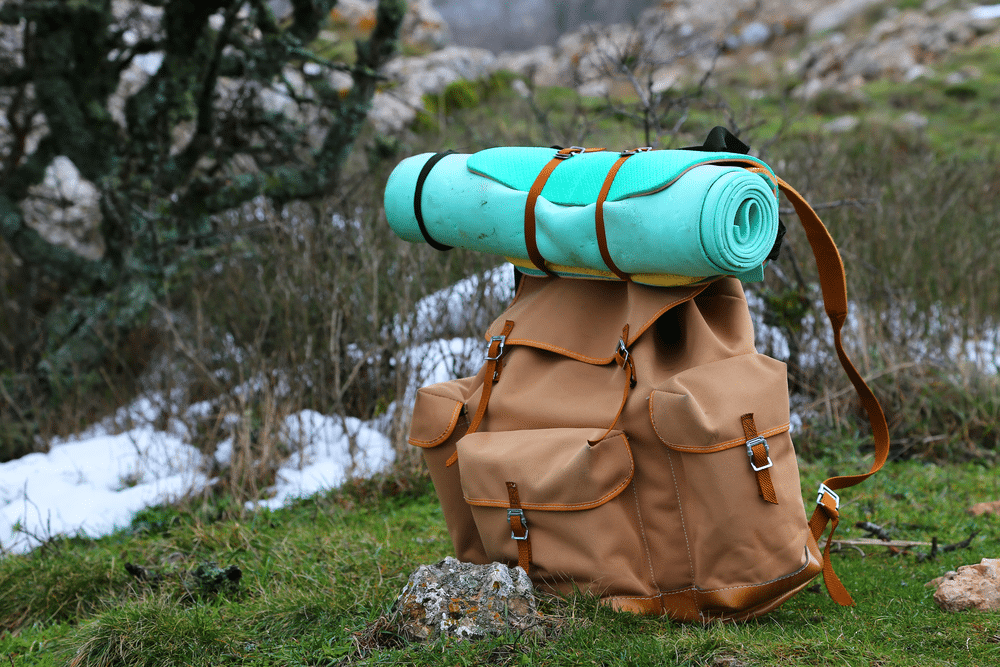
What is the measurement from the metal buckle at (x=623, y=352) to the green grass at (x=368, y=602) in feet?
2.09

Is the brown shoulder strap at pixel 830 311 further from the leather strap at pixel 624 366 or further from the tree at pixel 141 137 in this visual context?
the tree at pixel 141 137

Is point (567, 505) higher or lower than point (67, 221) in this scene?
lower

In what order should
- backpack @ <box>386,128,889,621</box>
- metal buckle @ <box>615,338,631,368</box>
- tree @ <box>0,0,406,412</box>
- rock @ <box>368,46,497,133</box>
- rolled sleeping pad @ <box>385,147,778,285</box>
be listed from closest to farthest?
rolled sleeping pad @ <box>385,147,778,285</box> < backpack @ <box>386,128,889,621</box> < metal buckle @ <box>615,338,631,368</box> < tree @ <box>0,0,406,412</box> < rock @ <box>368,46,497,133</box>

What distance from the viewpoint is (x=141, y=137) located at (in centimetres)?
460

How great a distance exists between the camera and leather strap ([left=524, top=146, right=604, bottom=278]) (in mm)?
2082

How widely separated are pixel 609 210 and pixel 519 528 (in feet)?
2.93

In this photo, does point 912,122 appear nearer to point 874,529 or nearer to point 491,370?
point 874,529

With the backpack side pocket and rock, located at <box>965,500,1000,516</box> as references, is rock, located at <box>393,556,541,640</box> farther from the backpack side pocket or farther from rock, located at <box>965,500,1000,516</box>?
rock, located at <box>965,500,1000,516</box>

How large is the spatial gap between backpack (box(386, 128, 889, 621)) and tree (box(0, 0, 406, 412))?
3.06 meters

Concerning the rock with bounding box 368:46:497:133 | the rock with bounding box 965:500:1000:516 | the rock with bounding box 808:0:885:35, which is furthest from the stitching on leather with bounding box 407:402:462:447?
the rock with bounding box 808:0:885:35

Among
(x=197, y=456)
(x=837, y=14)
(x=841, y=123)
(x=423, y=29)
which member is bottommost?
(x=197, y=456)

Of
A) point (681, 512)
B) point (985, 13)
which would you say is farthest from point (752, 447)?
point (985, 13)

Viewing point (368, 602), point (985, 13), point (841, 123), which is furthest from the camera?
point (985, 13)

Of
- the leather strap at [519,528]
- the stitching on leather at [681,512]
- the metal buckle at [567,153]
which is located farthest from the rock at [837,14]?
the leather strap at [519,528]
